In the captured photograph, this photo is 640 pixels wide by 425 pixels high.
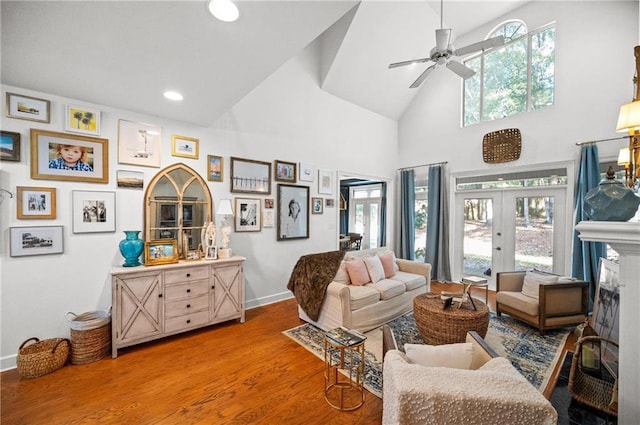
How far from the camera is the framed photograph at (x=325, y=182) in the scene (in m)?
4.79

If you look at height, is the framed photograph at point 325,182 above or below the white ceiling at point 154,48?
below

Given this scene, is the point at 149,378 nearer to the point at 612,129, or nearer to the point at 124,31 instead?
the point at 124,31

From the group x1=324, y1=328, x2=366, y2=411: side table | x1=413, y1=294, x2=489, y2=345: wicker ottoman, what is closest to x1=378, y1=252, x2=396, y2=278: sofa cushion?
x1=413, y1=294, x2=489, y2=345: wicker ottoman

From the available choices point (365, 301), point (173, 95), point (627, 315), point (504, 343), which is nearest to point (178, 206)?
point (173, 95)

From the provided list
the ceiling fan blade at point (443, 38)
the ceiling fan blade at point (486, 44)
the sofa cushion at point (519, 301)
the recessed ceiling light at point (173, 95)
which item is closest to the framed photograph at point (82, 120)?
the recessed ceiling light at point (173, 95)

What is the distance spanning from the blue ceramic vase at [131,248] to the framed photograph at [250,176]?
1335 millimetres

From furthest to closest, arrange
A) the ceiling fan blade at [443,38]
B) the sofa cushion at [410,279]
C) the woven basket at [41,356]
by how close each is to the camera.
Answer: the sofa cushion at [410,279], the ceiling fan blade at [443,38], the woven basket at [41,356]

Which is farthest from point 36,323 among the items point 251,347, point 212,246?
point 251,347

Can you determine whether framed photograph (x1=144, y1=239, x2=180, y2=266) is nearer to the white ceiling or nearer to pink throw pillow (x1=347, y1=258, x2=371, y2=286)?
the white ceiling

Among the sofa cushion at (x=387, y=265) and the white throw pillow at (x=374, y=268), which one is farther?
the sofa cushion at (x=387, y=265)

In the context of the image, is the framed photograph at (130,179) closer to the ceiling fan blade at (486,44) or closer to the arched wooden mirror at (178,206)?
the arched wooden mirror at (178,206)

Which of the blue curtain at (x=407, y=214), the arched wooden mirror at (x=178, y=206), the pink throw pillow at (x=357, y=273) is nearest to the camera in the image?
the arched wooden mirror at (x=178, y=206)

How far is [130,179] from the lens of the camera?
2.98 m

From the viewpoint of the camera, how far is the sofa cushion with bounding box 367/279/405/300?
3252 mm
